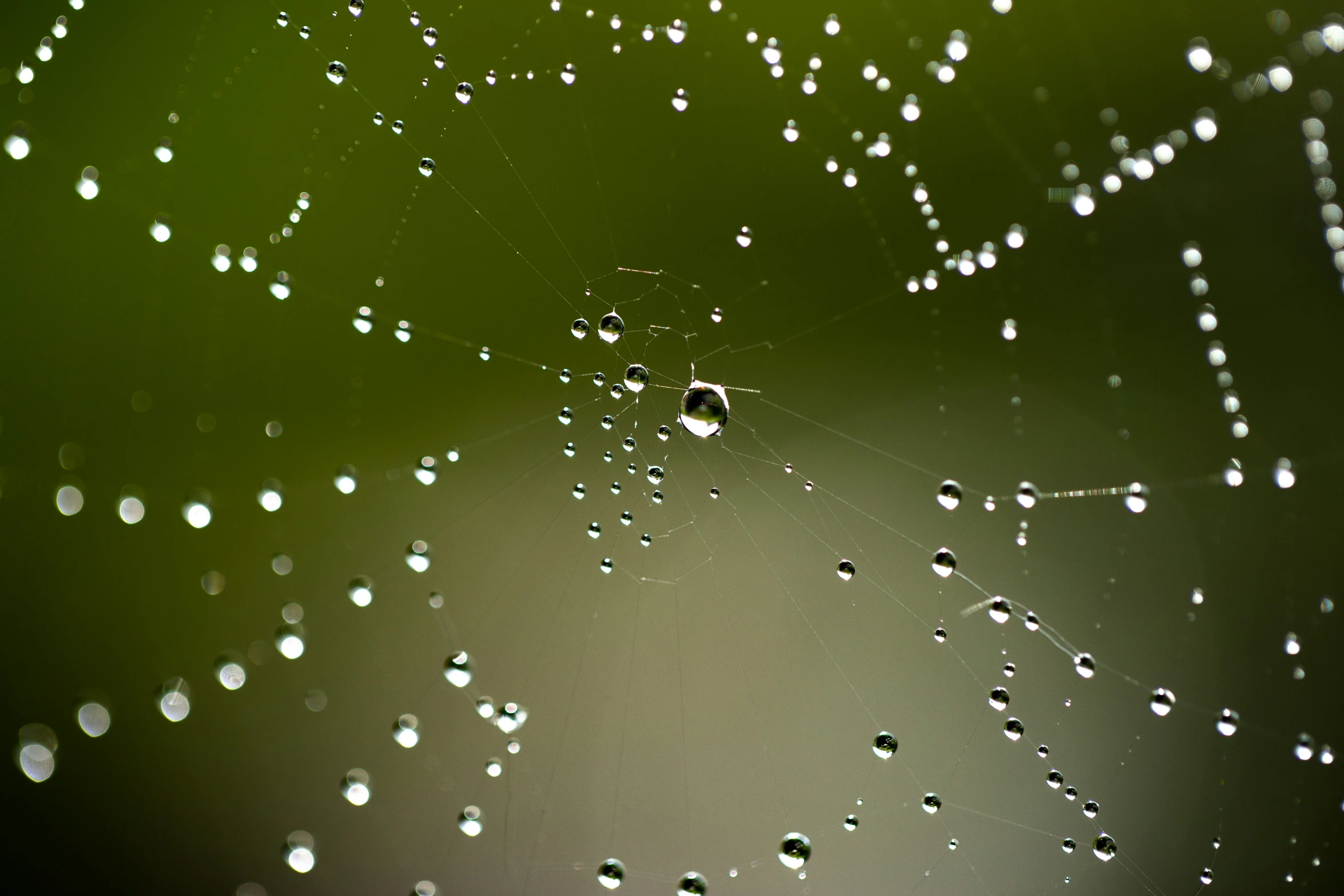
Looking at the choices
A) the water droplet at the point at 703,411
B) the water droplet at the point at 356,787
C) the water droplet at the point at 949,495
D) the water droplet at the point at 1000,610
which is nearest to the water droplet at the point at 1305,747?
the water droplet at the point at 1000,610

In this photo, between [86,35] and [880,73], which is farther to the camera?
[880,73]

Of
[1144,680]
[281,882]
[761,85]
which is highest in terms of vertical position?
[761,85]

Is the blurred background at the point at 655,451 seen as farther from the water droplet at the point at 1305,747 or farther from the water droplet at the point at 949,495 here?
the water droplet at the point at 949,495

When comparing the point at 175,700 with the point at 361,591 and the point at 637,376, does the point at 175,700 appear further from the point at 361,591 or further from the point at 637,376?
the point at 637,376

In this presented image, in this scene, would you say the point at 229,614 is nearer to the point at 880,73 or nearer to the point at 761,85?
the point at 761,85

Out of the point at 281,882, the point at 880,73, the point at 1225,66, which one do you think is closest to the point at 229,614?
the point at 281,882

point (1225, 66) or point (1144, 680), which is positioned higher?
point (1225, 66)

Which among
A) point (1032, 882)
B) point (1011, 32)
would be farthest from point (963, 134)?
point (1032, 882)
